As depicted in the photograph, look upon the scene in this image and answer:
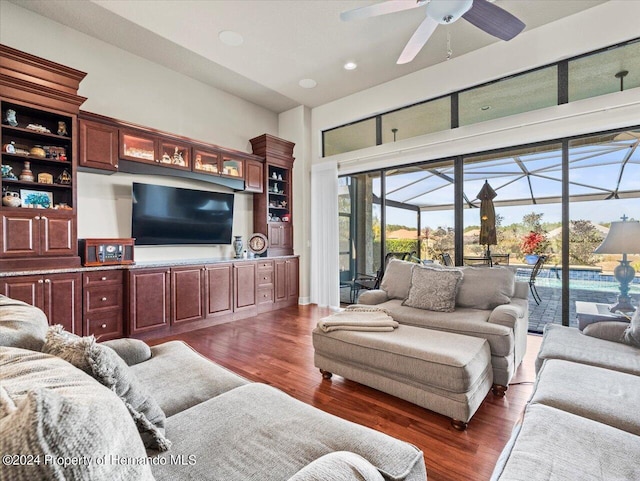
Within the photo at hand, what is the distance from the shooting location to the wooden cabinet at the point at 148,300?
11.5 ft

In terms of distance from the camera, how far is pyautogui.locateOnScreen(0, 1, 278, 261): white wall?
11.1ft

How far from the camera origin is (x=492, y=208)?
13.1 ft

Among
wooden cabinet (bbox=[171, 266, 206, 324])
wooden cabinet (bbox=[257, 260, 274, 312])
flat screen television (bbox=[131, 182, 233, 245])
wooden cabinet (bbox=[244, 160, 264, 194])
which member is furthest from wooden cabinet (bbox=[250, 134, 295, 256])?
wooden cabinet (bbox=[171, 266, 206, 324])

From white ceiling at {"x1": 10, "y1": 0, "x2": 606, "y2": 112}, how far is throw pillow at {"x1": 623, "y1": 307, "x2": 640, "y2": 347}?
309 cm

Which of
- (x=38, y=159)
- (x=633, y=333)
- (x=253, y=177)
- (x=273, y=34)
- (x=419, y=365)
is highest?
(x=273, y=34)

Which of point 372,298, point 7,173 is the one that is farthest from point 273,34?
point 372,298

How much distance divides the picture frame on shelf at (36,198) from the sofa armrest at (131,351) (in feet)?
7.51

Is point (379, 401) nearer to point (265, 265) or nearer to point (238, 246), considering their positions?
point (265, 265)

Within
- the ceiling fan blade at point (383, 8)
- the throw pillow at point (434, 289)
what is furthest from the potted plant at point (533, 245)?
the ceiling fan blade at point (383, 8)

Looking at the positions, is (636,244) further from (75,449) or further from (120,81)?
(120,81)

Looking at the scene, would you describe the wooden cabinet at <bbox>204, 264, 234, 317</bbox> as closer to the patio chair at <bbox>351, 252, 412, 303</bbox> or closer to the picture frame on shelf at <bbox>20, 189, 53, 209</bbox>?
the picture frame on shelf at <bbox>20, 189, 53, 209</bbox>

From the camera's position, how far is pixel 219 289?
14.3 ft

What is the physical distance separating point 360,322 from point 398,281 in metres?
1.16

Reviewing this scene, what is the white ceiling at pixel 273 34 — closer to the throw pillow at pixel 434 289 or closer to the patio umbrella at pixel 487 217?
the patio umbrella at pixel 487 217
